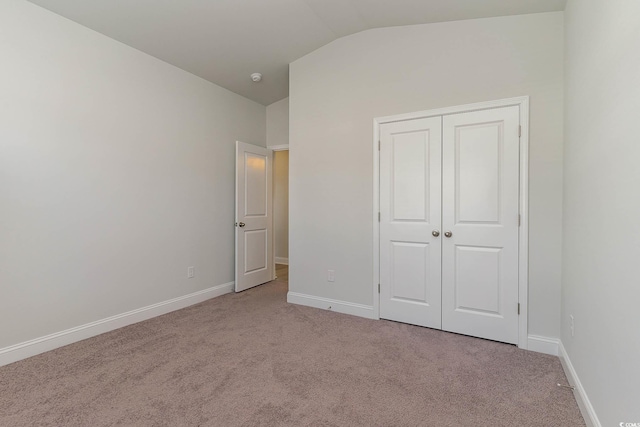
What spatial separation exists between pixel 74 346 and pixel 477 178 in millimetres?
3659

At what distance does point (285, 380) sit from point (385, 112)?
2.51 metres

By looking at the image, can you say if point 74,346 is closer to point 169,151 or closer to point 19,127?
point 19,127

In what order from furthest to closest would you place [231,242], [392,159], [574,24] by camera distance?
[231,242] < [392,159] < [574,24]

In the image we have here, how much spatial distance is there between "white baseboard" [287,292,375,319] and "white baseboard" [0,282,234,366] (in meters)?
1.11

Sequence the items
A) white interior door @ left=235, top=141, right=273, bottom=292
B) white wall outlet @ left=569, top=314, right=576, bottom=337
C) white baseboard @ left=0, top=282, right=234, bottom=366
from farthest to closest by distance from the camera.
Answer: white interior door @ left=235, top=141, right=273, bottom=292 → white baseboard @ left=0, top=282, right=234, bottom=366 → white wall outlet @ left=569, top=314, right=576, bottom=337

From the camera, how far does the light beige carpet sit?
1591 millimetres

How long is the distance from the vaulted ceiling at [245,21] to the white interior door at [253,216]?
3.86ft

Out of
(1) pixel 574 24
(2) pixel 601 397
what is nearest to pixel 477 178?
(1) pixel 574 24

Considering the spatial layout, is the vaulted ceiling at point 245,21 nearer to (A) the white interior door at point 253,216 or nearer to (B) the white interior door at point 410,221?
(B) the white interior door at point 410,221

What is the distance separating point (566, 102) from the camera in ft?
7.03

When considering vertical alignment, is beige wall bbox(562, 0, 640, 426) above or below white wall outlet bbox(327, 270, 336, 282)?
above

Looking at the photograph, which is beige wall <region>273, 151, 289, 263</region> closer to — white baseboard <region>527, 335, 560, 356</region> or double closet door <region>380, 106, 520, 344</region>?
double closet door <region>380, 106, 520, 344</region>

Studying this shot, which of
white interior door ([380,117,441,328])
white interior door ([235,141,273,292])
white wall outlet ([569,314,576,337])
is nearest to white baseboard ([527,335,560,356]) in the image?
white wall outlet ([569,314,576,337])

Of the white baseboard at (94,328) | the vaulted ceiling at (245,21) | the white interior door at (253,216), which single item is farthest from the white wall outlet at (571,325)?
the white baseboard at (94,328)
